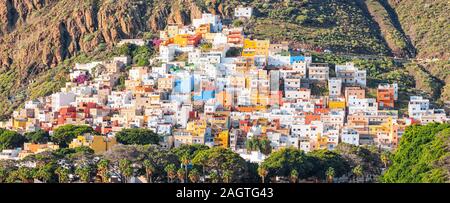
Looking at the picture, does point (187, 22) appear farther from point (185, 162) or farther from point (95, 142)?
point (185, 162)

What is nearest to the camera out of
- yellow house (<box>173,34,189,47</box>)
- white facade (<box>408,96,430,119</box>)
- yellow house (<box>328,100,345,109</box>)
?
white facade (<box>408,96,430,119</box>)

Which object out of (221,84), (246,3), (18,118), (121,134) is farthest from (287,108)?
(246,3)

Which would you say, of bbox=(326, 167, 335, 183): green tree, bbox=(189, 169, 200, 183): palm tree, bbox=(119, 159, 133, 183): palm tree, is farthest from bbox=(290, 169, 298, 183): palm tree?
bbox=(119, 159, 133, 183): palm tree

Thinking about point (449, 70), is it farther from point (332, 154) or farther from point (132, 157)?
point (132, 157)

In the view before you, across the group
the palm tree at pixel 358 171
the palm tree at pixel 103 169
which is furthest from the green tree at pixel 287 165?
the palm tree at pixel 103 169

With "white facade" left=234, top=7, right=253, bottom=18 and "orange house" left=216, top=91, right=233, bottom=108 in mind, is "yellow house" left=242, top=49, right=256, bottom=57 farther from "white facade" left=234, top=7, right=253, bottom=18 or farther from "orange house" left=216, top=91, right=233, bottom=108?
"white facade" left=234, top=7, right=253, bottom=18

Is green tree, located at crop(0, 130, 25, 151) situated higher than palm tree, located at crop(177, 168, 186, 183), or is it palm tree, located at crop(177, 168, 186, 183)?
palm tree, located at crop(177, 168, 186, 183)
